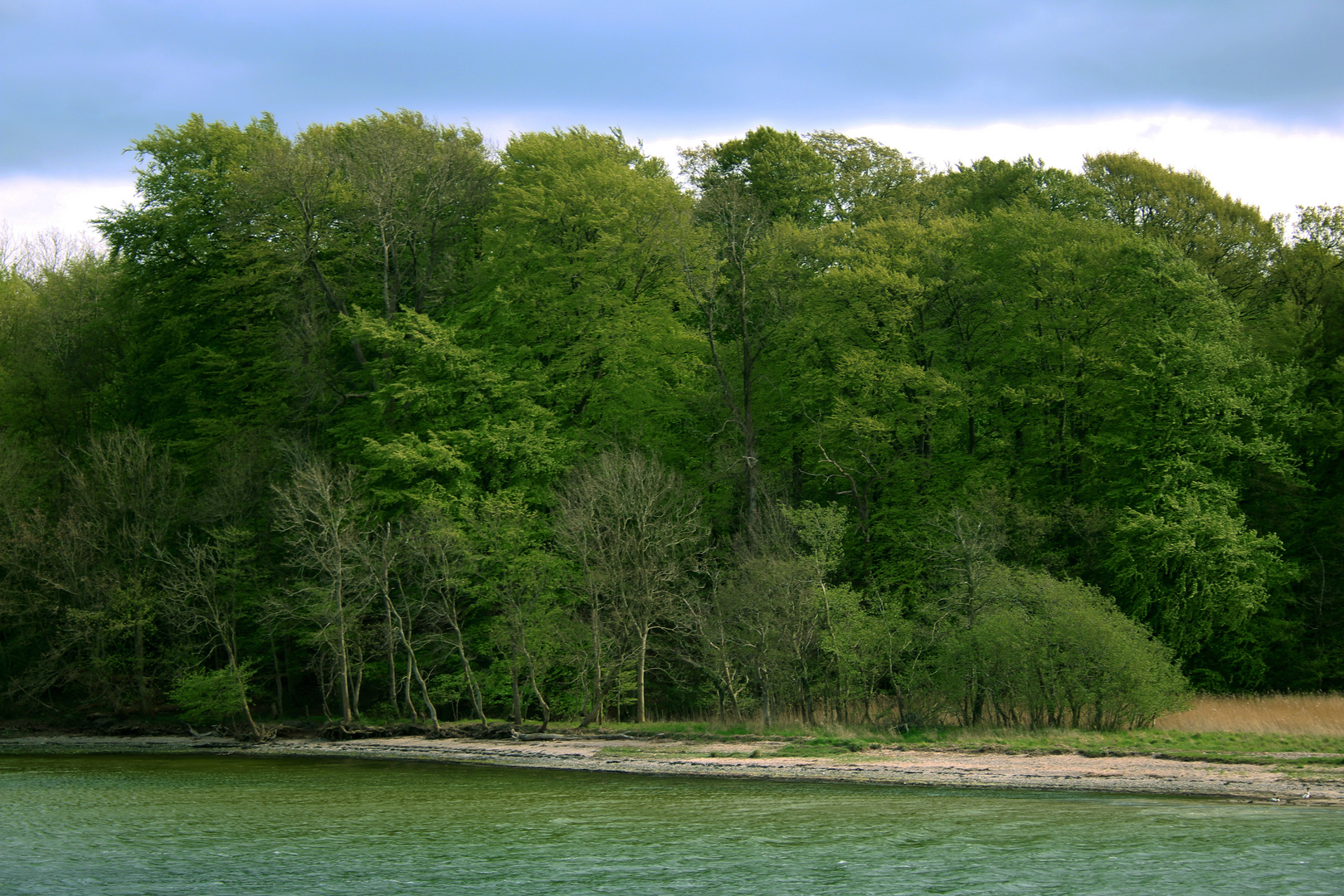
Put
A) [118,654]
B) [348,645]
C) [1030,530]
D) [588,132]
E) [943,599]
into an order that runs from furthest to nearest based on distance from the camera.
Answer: [588,132], [118,654], [348,645], [1030,530], [943,599]

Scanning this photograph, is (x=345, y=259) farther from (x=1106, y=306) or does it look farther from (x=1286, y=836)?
(x=1286, y=836)

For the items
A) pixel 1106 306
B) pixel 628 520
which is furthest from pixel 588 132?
pixel 1106 306

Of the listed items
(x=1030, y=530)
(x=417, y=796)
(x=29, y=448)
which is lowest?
(x=417, y=796)

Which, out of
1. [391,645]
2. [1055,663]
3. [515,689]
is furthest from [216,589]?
[1055,663]

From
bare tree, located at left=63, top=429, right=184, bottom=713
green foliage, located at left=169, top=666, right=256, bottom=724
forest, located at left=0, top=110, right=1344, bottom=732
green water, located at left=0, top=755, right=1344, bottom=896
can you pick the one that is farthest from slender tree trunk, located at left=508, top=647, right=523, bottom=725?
bare tree, located at left=63, top=429, right=184, bottom=713

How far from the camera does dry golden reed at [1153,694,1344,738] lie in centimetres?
2594

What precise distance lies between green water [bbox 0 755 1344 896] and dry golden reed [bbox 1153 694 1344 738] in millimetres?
7587

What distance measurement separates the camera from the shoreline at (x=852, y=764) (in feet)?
68.0

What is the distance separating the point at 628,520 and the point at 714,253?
10731 mm

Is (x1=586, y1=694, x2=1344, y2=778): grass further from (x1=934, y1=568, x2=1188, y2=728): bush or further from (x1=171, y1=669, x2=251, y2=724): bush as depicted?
(x1=171, y1=669, x2=251, y2=724): bush

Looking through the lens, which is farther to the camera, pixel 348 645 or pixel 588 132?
pixel 588 132

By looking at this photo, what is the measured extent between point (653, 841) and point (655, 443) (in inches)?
826

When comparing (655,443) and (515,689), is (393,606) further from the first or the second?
(655,443)

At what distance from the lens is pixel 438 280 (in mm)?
39938
